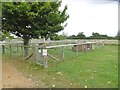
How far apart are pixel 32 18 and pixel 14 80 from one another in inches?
151

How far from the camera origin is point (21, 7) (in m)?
8.88

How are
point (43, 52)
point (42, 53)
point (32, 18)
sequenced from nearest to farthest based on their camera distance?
point (43, 52) → point (42, 53) → point (32, 18)

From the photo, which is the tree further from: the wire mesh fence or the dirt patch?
the dirt patch

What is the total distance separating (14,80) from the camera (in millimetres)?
5688

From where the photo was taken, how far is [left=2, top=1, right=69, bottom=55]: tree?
29.4 ft

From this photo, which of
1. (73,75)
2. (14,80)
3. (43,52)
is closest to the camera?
(14,80)

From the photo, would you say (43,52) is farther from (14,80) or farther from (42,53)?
(14,80)

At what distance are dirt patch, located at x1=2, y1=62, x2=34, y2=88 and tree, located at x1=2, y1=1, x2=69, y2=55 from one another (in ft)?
8.16

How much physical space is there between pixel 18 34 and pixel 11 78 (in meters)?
4.54

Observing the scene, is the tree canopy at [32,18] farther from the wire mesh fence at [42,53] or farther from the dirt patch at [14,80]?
the dirt patch at [14,80]

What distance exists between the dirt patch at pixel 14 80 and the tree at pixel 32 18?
249cm

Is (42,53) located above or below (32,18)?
below

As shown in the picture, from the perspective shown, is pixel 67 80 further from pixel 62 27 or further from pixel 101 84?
pixel 62 27

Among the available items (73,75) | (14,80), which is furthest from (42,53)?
(14,80)
